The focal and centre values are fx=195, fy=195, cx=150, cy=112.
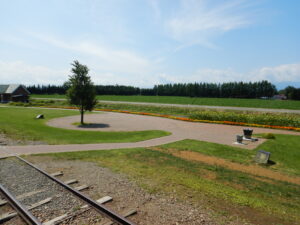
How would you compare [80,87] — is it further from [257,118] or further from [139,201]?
[257,118]

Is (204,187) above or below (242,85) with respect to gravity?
below

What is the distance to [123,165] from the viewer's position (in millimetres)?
9578

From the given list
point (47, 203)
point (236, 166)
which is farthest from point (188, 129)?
point (47, 203)

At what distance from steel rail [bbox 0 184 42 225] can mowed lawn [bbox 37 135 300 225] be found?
353 centimetres

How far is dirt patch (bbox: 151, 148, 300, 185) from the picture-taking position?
32.4ft

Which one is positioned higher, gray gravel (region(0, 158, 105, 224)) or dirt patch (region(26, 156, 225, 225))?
dirt patch (region(26, 156, 225, 225))

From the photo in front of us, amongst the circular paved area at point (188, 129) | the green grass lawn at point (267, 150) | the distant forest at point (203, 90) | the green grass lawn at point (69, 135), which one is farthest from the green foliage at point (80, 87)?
the distant forest at point (203, 90)

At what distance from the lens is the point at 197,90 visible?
11919 cm

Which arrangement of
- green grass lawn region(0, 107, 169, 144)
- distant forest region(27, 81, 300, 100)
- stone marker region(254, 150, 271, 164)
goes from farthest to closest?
distant forest region(27, 81, 300, 100) → green grass lawn region(0, 107, 169, 144) → stone marker region(254, 150, 271, 164)

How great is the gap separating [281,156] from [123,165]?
1148 centimetres

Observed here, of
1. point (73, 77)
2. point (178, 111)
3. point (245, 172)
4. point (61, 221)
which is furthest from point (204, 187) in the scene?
point (178, 111)

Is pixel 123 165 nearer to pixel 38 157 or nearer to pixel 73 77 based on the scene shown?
pixel 38 157

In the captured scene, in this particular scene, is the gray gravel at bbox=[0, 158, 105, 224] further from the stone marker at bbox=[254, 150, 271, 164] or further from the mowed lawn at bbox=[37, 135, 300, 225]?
the stone marker at bbox=[254, 150, 271, 164]

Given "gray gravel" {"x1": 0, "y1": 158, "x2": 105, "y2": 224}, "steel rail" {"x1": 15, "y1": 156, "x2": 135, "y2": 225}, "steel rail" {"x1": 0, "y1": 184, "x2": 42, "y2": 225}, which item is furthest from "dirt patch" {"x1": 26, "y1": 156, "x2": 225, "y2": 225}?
"steel rail" {"x1": 0, "y1": 184, "x2": 42, "y2": 225}
